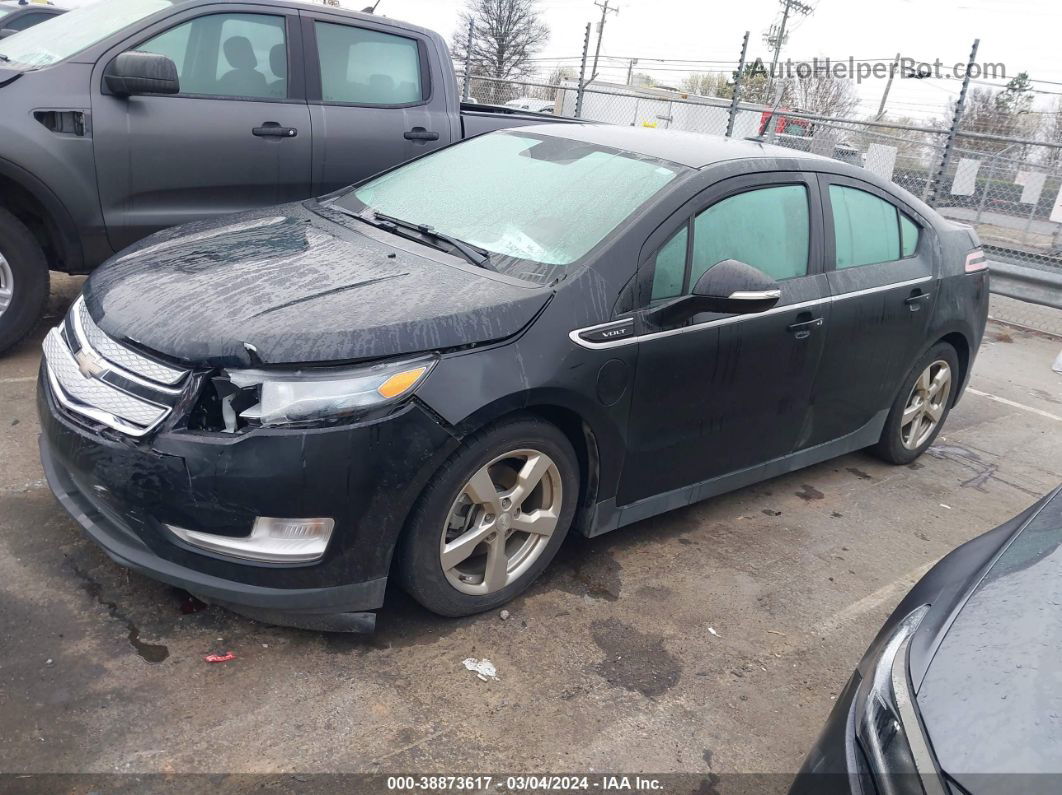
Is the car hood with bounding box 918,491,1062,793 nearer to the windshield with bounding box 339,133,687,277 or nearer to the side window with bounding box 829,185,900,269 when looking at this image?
the windshield with bounding box 339,133,687,277

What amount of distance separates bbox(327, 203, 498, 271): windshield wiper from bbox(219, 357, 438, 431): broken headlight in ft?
2.46

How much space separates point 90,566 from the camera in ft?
9.99

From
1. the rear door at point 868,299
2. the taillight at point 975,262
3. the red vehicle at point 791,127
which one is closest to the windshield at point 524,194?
the rear door at point 868,299

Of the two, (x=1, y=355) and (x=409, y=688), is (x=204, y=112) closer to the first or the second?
(x=1, y=355)

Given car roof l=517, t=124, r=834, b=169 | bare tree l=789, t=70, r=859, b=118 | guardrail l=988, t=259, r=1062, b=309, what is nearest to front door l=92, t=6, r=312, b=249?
car roof l=517, t=124, r=834, b=169

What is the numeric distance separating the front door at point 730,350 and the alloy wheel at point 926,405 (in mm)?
1129

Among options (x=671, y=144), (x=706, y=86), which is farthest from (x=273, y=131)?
(x=706, y=86)

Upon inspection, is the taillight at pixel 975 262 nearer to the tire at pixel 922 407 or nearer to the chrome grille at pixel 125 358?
the tire at pixel 922 407

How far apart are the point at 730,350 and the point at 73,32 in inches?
156

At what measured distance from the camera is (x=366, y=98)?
215 inches

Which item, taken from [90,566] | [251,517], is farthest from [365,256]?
[90,566]

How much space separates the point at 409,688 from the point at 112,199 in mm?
3254

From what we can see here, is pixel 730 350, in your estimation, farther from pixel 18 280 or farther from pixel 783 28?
pixel 783 28

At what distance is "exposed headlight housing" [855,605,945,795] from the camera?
1.60 metres
